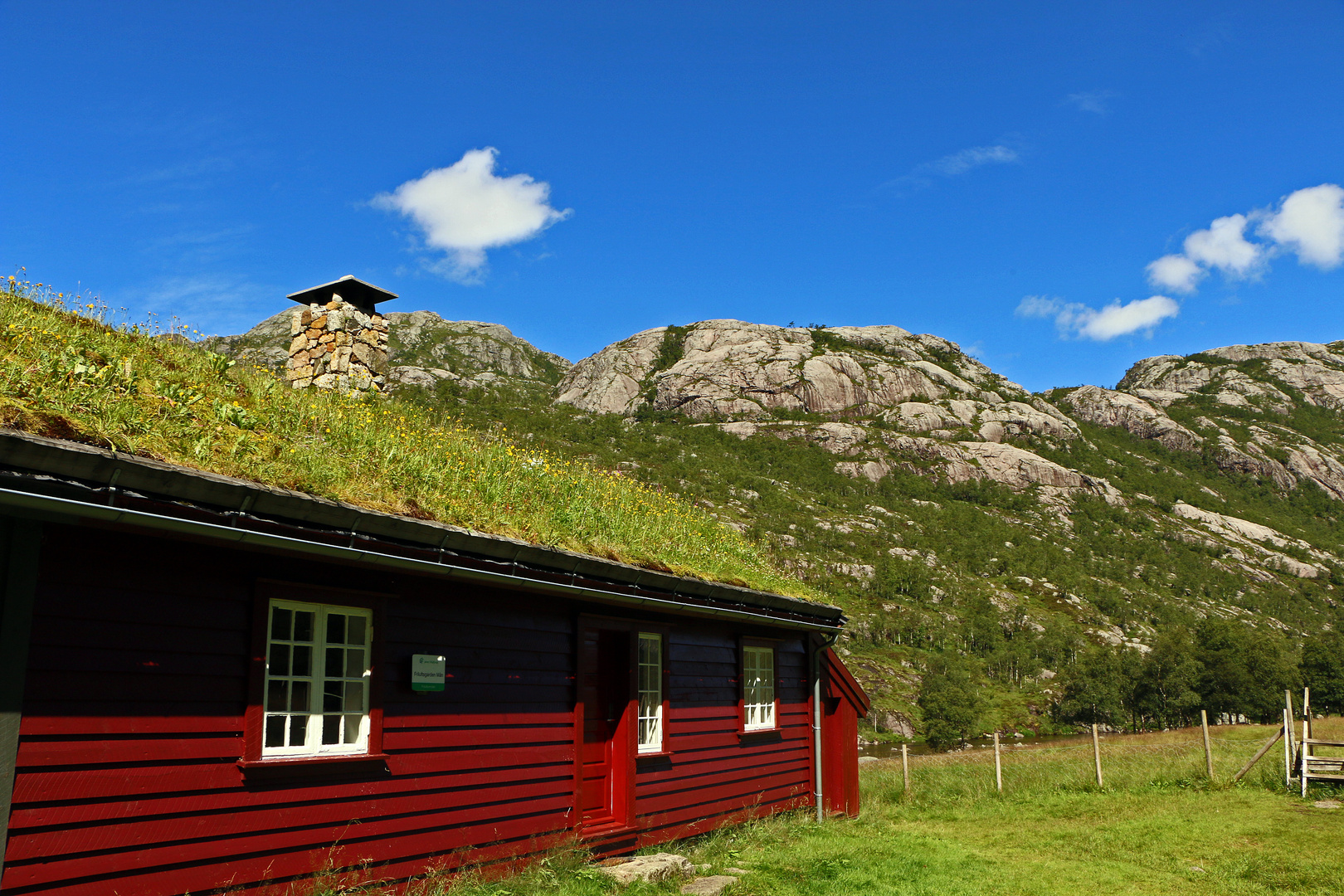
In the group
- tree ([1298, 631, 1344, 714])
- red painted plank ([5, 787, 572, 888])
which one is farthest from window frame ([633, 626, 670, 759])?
tree ([1298, 631, 1344, 714])

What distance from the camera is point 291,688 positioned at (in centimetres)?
654

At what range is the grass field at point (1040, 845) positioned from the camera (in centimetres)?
923

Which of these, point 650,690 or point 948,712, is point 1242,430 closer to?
point 948,712

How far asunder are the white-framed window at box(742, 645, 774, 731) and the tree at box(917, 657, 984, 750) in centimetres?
5942

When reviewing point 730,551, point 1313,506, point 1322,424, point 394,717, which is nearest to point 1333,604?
point 1313,506

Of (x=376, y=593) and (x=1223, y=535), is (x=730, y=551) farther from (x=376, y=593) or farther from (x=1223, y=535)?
(x=1223, y=535)

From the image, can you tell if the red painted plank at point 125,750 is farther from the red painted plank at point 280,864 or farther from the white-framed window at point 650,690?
the white-framed window at point 650,690

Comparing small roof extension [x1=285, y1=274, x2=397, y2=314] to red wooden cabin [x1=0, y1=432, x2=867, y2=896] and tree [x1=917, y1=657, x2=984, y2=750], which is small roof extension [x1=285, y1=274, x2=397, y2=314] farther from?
tree [x1=917, y1=657, x2=984, y2=750]

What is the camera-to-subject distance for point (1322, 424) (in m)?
185

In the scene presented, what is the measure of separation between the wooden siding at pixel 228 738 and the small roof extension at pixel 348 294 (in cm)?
684

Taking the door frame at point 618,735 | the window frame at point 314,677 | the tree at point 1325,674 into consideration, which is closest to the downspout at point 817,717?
the door frame at point 618,735

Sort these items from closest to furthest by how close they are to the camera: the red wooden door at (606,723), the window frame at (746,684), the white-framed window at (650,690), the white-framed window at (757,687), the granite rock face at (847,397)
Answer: the red wooden door at (606,723)
the white-framed window at (650,690)
the window frame at (746,684)
the white-framed window at (757,687)
the granite rock face at (847,397)

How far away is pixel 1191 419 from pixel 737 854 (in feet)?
685

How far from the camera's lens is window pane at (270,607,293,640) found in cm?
647
